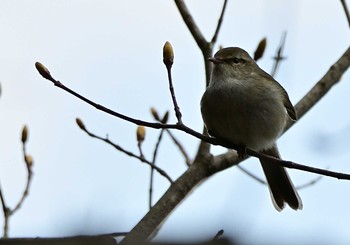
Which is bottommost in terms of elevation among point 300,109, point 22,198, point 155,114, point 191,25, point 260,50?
point 22,198

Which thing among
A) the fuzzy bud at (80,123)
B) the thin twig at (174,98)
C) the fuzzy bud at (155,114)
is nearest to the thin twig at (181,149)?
the fuzzy bud at (155,114)

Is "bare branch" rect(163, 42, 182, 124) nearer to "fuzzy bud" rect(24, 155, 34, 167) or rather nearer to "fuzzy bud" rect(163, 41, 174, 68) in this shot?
"fuzzy bud" rect(163, 41, 174, 68)

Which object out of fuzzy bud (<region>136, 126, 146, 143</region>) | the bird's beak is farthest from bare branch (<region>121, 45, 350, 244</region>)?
the bird's beak

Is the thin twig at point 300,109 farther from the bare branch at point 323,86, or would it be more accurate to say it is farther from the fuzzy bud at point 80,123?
the fuzzy bud at point 80,123

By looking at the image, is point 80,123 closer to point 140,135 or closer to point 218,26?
point 140,135

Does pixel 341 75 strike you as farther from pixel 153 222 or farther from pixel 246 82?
pixel 153 222

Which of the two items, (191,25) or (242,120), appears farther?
(191,25)

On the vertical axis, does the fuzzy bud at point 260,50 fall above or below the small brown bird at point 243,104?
above

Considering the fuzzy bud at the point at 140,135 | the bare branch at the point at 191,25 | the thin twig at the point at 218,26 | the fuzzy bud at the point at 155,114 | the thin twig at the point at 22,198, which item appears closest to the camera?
the thin twig at the point at 22,198

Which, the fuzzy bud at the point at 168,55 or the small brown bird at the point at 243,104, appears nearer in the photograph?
the fuzzy bud at the point at 168,55

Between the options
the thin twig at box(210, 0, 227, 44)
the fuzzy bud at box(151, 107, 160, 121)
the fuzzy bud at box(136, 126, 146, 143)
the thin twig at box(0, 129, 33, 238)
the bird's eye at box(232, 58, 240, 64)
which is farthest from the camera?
the fuzzy bud at box(151, 107, 160, 121)

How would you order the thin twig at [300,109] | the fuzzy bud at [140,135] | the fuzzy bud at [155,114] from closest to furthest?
the thin twig at [300,109], the fuzzy bud at [140,135], the fuzzy bud at [155,114]

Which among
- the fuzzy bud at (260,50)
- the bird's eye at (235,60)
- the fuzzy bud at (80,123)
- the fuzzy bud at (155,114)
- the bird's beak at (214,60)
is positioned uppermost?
the fuzzy bud at (260,50)

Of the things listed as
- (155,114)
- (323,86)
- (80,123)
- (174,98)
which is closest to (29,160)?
(80,123)
